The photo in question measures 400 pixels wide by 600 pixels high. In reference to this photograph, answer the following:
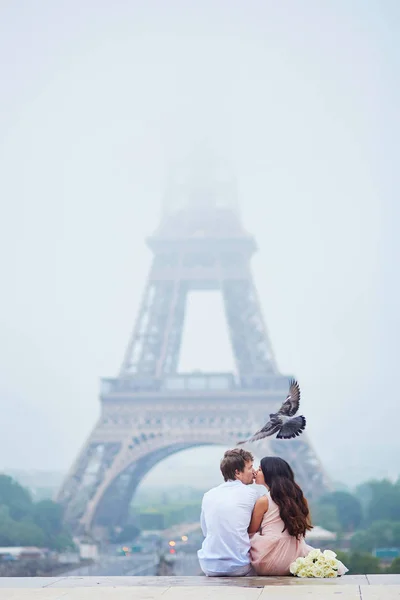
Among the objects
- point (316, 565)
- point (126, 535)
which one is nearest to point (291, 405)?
point (316, 565)

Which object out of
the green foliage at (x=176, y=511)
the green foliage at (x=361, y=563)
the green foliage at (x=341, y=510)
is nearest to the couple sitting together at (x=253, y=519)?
the green foliage at (x=361, y=563)

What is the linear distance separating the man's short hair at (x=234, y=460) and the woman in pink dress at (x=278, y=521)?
10cm

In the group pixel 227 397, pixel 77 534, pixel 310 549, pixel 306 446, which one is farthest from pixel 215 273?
pixel 310 549

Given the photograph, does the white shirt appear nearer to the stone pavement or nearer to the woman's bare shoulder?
the woman's bare shoulder

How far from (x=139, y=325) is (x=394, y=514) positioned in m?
10.5

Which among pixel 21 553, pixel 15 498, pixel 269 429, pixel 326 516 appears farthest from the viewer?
pixel 15 498

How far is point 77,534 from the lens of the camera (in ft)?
99.5

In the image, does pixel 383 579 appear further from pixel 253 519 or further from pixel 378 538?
pixel 378 538

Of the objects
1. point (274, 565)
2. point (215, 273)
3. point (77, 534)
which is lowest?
point (274, 565)

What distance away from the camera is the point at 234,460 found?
5.54 metres

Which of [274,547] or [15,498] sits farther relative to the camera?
[15,498]

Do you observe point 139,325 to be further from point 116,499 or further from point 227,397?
point 116,499

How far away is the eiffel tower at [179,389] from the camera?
29.6 m

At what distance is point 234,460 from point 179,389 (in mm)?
25597
